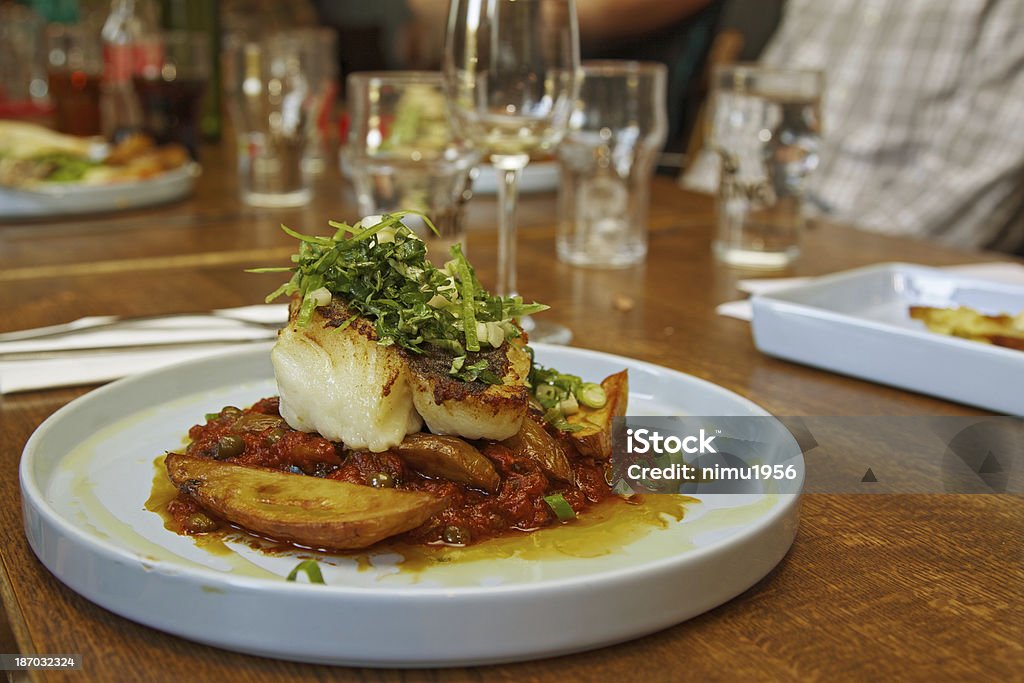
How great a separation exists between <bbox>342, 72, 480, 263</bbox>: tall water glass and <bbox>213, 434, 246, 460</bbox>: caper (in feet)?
3.00

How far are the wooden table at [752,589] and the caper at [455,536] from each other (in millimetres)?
148

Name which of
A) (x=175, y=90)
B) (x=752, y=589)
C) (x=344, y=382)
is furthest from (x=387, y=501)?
(x=175, y=90)

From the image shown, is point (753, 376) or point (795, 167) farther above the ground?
point (795, 167)

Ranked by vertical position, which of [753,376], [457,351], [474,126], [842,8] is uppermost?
[842,8]

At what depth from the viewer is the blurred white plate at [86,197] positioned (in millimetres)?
2393

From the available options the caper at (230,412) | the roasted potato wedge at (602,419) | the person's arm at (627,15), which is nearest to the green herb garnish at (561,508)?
the roasted potato wedge at (602,419)

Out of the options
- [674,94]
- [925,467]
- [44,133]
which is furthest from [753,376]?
[674,94]

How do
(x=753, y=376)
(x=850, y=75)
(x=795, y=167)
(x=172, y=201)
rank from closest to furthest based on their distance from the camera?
(x=753, y=376) < (x=795, y=167) < (x=172, y=201) < (x=850, y=75)

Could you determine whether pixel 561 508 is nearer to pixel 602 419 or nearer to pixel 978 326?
pixel 602 419

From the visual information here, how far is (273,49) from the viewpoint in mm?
2723

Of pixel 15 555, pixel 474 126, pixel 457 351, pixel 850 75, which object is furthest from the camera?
pixel 850 75

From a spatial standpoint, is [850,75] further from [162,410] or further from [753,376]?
[162,410]

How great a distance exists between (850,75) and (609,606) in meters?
3.96

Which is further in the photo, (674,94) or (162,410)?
(674,94)
